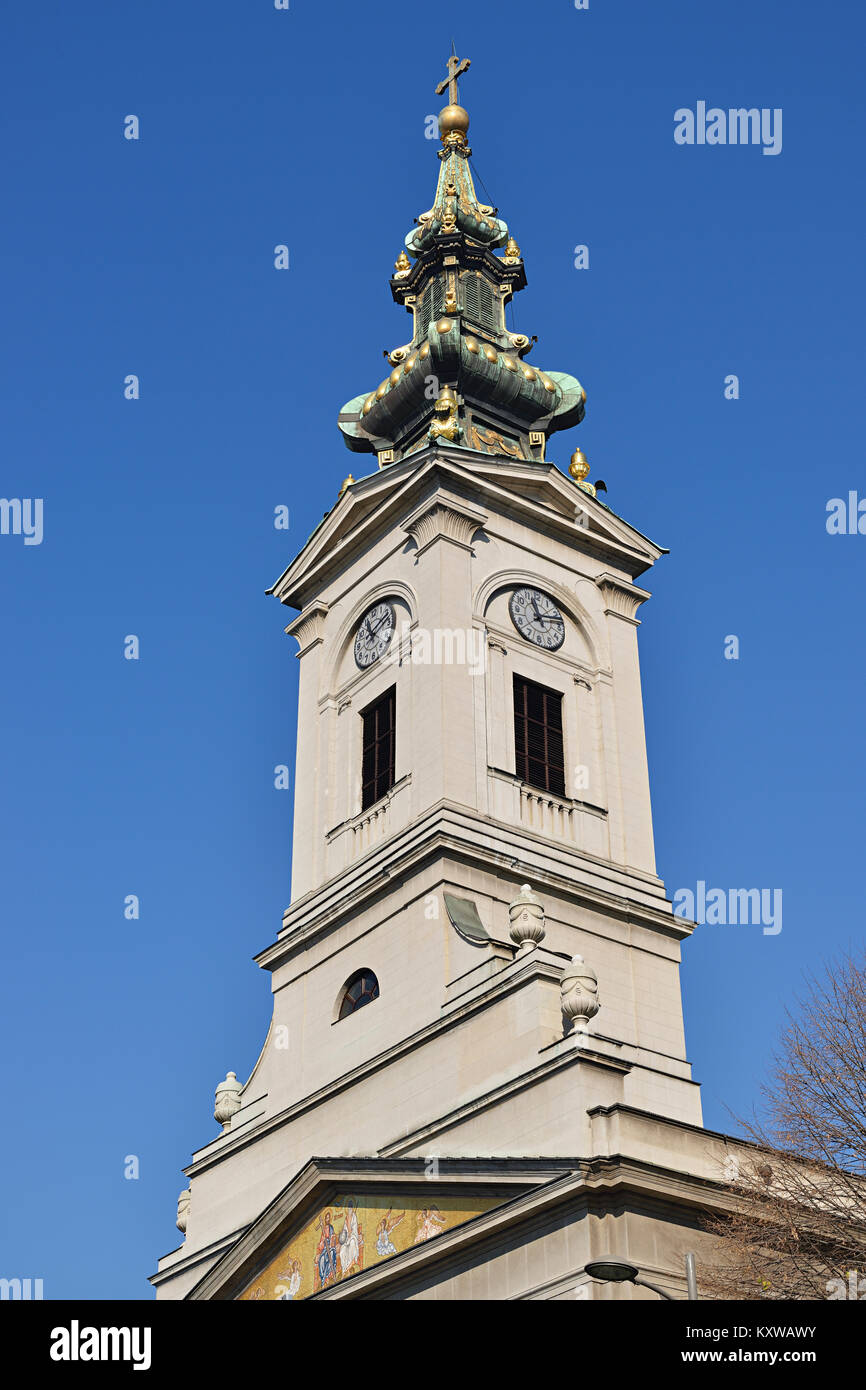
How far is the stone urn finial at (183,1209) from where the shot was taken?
3581 cm

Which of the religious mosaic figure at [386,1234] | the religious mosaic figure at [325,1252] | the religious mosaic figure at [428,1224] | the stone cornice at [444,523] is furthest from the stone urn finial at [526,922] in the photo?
the stone cornice at [444,523]

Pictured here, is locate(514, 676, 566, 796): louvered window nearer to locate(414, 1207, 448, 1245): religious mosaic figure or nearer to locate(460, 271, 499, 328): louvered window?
locate(414, 1207, 448, 1245): religious mosaic figure

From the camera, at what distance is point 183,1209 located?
118 ft

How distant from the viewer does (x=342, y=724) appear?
1533 inches

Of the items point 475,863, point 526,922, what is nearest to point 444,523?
Result: point 475,863

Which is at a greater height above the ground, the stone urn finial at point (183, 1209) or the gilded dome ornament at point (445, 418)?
the gilded dome ornament at point (445, 418)

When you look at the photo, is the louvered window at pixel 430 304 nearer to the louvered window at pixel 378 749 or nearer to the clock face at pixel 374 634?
the clock face at pixel 374 634

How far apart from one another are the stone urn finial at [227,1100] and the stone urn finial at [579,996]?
12.1m

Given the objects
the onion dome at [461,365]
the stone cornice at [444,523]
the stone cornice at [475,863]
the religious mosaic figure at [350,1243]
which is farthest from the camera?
the onion dome at [461,365]

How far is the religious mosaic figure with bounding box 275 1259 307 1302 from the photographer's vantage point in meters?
28.6

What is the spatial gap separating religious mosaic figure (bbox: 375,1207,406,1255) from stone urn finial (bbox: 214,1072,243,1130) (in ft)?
33.6

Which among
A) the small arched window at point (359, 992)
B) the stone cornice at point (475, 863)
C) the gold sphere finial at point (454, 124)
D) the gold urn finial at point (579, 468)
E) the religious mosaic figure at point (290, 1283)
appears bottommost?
the religious mosaic figure at point (290, 1283)
